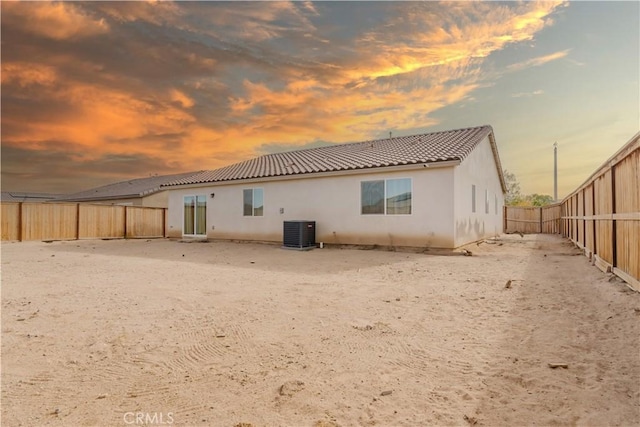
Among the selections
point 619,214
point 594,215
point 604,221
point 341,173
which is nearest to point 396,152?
point 341,173

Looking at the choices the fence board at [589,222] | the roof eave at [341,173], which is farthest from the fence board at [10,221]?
the fence board at [589,222]

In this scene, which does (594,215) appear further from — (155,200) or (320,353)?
(155,200)

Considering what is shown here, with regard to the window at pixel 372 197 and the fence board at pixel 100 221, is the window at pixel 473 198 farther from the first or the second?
the fence board at pixel 100 221

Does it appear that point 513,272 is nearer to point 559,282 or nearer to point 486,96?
point 559,282

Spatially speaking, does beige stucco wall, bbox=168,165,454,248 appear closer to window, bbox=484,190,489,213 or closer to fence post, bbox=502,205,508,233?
window, bbox=484,190,489,213

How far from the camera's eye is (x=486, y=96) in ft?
48.7

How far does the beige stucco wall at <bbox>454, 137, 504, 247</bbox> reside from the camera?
11656 millimetres

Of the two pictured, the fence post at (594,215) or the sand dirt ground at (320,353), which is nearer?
the sand dirt ground at (320,353)

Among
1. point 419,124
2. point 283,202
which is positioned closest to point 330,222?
point 283,202

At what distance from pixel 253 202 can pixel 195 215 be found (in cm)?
429

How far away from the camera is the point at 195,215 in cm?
1738

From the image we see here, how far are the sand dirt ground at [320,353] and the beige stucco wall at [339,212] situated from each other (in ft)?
15.5

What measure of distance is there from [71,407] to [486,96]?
1706 centimetres

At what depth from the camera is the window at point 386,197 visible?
1153cm
